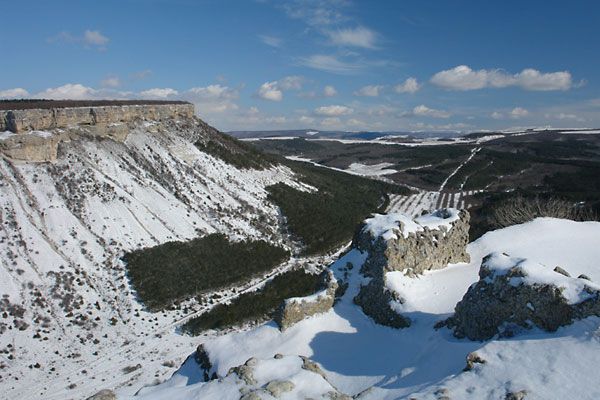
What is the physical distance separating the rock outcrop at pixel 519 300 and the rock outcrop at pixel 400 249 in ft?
11.7

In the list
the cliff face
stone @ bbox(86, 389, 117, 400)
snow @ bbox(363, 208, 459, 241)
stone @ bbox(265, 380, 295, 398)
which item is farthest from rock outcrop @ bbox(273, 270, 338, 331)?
the cliff face

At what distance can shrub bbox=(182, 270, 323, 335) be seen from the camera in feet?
105

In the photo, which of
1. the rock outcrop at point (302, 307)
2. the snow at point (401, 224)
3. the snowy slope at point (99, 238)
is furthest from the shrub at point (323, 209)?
the rock outcrop at point (302, 307)

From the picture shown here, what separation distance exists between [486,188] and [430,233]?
8191cm

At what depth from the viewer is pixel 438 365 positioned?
51.9 feet

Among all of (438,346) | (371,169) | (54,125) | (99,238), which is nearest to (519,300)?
(438,346)

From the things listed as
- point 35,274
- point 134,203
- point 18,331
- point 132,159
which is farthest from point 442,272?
point 132,159

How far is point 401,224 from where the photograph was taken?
22.7 m

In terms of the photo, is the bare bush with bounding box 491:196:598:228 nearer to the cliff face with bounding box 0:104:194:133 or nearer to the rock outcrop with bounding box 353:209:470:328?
the rock outcrop with bounding box 353:209:470:328

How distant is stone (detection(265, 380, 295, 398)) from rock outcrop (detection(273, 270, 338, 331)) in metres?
6.86

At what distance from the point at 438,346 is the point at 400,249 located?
565 cm

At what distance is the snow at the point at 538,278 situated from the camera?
1409cm

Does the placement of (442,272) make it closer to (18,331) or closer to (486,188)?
(18,331)

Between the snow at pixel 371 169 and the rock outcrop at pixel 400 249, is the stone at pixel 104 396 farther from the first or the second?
the snow at pixel 371 169
